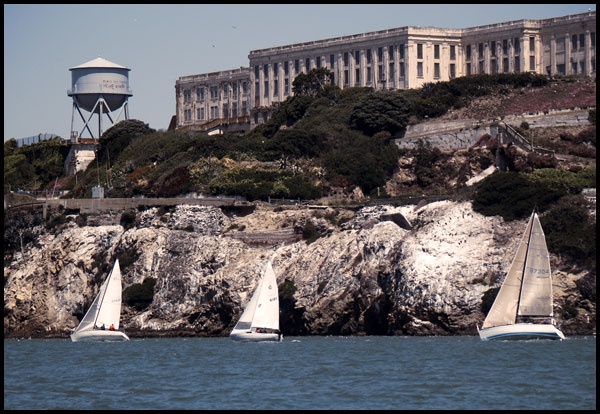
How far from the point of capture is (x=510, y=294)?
71.2 meters

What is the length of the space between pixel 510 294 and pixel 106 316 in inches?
1126

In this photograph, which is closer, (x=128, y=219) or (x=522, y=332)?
(x=522, y=332)

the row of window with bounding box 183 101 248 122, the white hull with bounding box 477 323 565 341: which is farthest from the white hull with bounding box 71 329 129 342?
the row of window with bounding box 183 101 248 122

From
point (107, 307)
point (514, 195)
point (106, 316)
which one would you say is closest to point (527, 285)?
point (514, 195)

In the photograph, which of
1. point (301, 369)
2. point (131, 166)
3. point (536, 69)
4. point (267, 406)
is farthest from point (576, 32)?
point (267, 406)

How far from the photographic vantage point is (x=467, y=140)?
108875 mm

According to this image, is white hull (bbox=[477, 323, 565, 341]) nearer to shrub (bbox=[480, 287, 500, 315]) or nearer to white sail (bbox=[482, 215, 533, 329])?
white sail (bbox=[482, 215, 533, 329])

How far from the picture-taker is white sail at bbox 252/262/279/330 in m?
80.1

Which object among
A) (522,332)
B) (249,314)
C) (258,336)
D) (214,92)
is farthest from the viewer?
(214,92)

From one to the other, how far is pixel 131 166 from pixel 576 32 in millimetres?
47298

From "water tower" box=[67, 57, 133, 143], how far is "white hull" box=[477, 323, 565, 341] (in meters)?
76.0

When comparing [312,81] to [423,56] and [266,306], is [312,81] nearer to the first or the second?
[423,56]

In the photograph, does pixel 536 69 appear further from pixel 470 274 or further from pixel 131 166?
pixel 470 274

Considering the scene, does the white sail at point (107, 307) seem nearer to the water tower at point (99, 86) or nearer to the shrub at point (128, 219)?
the shrub at point (128, 219)
